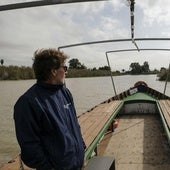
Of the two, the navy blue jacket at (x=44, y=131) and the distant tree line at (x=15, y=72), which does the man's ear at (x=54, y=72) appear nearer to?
the navy blue jacket at (x=44, y=131)

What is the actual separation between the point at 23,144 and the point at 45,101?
33 centimetres

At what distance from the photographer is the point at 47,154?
7.50 feet

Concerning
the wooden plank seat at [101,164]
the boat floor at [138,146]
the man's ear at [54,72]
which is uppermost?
the man's ear at [54,72]

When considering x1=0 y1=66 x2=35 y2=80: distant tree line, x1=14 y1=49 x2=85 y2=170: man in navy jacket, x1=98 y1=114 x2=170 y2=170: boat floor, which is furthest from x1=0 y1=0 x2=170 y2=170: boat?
x1=0 y1=66 x2=35 y2=80: distant tree line

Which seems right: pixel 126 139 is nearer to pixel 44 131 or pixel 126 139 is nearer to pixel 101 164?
pixel 101 164

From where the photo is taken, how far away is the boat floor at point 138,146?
5.59 metres

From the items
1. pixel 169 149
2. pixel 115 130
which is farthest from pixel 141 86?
pixel 169 149

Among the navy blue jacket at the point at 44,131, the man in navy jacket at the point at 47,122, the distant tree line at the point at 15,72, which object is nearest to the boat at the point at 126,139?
the man in navy jacket at the point at 47,122

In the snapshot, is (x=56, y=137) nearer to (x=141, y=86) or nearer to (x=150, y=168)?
(x=150, y=168)

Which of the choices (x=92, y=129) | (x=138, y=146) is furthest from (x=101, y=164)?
(x=138, y=146)

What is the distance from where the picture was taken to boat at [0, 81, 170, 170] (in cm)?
513

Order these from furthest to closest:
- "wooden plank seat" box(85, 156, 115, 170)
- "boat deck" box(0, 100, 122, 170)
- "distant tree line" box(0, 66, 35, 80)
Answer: "distant tree line" box(0, 66, 35, 80)
"boat deck" box(0, 100, 122, 170)
"wooden plank seat" box(85, 156, 115, 170)

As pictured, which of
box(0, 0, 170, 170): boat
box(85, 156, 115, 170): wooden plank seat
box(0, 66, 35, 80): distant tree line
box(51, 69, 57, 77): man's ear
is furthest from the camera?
box(0, 66, 35, 80): distant tree line

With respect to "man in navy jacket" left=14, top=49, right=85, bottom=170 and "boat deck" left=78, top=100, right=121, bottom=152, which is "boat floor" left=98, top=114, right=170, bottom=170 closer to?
"boat deck" left=78, top=100, right=121, bottom=152
